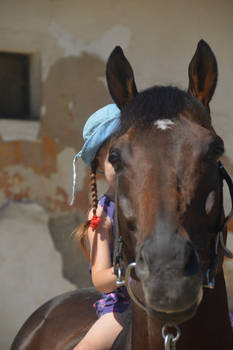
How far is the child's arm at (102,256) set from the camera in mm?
1582

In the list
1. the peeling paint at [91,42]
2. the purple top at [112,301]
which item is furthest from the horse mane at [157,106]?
the peeling paint at [91,42]

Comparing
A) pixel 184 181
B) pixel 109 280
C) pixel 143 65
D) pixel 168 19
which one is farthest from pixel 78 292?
pixel 168 19

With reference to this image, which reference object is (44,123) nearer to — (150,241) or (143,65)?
(143,65)

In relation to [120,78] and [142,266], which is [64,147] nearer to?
[120,78]

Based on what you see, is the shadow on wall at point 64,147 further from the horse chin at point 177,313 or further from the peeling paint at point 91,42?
the horse chin at point 177,313

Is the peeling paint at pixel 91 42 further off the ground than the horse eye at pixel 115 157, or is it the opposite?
the peeling paint at pixel 91 42

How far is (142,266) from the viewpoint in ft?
3.72

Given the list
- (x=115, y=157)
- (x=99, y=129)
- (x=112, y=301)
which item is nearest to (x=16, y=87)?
(x=99, y=129)

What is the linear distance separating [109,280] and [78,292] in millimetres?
1060

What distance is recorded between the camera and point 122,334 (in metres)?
1.67

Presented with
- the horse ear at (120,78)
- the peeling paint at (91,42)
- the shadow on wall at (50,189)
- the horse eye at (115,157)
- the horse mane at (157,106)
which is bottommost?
the shadow on wall at (50,189)

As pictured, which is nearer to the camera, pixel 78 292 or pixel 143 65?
pixel 78 292

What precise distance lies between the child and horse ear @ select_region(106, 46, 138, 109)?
104mm

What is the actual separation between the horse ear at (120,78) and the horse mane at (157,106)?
111 millimetres
